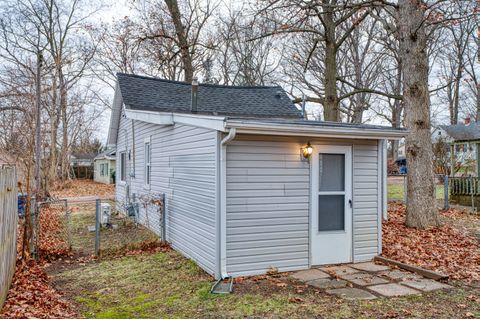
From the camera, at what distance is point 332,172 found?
665cm

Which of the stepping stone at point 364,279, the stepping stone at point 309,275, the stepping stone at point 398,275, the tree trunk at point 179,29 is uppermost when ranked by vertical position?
the tree trunk at point 179,29

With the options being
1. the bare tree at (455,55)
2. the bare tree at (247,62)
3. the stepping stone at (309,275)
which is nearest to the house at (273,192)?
the stepping stone at (309,275)

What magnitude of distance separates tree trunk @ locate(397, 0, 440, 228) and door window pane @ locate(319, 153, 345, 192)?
339cm

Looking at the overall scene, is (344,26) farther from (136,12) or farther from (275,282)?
A: (275,282)

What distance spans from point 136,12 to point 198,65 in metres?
4.28

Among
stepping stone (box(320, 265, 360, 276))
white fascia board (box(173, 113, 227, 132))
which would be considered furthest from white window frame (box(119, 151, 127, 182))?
stepping stone (box(320, 265, 360, 276))

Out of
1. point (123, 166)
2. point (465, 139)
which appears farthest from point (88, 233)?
point (465, 139)

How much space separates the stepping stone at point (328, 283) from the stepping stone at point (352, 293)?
0.52 feet

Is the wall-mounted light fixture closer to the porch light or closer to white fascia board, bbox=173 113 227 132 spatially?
the porch light

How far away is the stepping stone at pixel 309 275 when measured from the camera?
5.84m

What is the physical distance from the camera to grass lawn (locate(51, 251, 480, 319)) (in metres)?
4.42

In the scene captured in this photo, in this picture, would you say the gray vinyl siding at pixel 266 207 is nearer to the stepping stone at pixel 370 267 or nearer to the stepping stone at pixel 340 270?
the stepping stone at pixel 340 270

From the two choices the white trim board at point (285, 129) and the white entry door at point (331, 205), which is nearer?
the white trim board at point (285, 129)

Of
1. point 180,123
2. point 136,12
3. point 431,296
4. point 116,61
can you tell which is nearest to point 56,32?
point 116,61
